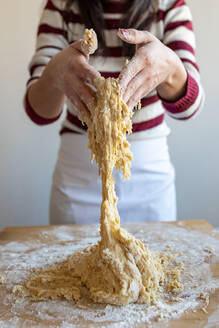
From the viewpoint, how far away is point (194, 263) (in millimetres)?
833

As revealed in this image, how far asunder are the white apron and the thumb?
42 cm

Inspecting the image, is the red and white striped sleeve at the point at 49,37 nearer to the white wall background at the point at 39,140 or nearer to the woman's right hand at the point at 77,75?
the woman's right hand at the point at 77,75

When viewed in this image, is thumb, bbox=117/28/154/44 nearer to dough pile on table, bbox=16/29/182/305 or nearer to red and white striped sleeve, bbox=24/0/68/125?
dough pile on table, bbox=16/29/182/305

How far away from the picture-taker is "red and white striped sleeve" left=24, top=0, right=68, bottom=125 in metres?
1.09

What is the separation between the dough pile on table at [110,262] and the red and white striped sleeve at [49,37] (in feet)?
1.28

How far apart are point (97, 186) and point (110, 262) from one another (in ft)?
1.33

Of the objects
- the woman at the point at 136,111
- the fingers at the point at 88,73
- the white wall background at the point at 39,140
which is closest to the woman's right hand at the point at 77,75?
the fingers at the point at 88,73

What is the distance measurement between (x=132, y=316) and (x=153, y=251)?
0.28m

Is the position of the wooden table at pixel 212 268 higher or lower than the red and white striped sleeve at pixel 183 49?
lower

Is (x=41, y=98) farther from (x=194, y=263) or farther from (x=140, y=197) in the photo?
(x=194, y=263)

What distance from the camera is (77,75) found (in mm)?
758

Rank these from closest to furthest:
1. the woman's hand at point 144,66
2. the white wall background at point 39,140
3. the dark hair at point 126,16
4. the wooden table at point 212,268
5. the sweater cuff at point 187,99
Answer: the wooden table at point 212,268, the woman's hand at point 144,66, the sweater cuff at point 187,99, the dark hair at point 126,16, the white wall background at point 39,140

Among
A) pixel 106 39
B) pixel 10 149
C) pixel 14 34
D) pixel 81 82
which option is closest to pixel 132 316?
pixel 81 82

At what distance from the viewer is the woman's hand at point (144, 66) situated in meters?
0.72
